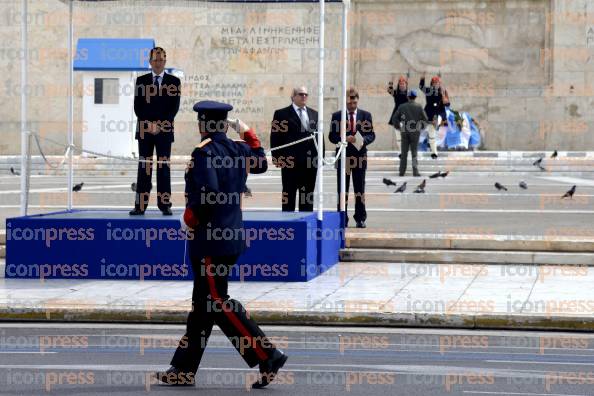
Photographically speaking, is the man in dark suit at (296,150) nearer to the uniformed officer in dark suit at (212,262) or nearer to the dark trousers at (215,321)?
the uniformed officer in dark suit at (212,262)

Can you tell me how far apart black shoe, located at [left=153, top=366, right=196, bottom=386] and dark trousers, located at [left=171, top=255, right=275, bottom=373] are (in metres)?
0.03

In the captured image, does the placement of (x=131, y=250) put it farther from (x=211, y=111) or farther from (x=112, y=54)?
(x=112, y=54)

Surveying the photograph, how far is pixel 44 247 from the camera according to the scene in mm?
15586

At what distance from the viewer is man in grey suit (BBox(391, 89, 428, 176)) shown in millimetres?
31047

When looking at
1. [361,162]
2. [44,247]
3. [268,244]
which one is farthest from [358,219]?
[44,247]

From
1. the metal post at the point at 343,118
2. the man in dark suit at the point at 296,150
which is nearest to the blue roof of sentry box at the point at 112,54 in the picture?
the metal post at the point at 343,118

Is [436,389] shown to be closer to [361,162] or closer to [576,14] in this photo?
[361,162]

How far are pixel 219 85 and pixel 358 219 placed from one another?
21647mm

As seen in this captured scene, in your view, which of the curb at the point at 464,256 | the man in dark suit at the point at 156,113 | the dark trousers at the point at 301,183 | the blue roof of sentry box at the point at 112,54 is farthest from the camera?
the blue roof of sentry box at the point at 112,54

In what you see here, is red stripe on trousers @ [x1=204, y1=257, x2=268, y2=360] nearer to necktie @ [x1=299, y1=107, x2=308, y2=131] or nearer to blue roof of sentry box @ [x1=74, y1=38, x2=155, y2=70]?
necktie @ [x1=299, y1=107, x2=308, y2=131]

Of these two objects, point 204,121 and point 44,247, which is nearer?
point 204,121

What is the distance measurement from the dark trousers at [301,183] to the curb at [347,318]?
4.39 metres

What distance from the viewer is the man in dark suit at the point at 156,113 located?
15.7 meters

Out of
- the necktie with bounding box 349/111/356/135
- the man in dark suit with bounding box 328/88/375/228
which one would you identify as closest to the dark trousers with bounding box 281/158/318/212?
the man in dark suit with bounding box 328/88/375/228
